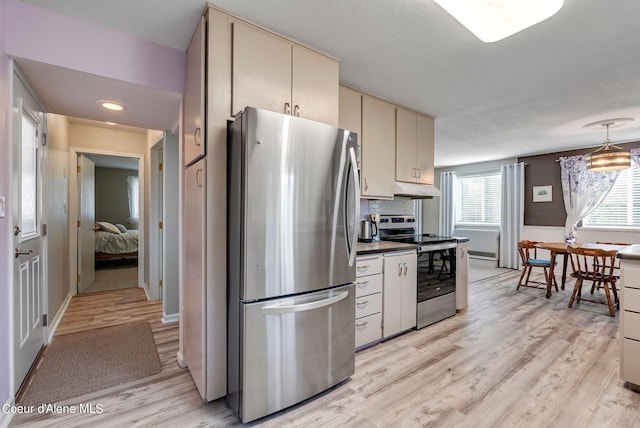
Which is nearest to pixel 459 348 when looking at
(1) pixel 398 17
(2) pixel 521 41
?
(2) pixel 521 41

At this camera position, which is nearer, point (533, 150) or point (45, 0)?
point (45, 0)

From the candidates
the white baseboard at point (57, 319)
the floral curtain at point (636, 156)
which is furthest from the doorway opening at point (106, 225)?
the floral curtain at point (636, 156)

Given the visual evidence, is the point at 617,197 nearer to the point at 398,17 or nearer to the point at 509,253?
the point at 509,253

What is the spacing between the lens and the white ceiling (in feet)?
5.81

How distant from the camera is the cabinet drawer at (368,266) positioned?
2434 millimetres

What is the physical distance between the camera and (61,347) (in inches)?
101

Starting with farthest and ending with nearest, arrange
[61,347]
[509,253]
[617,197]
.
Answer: [509,253]
[617,197]
[61,347]

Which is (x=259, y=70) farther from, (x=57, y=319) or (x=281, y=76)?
(x=57, y=319)

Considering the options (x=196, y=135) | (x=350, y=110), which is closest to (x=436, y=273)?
(x=350, y=110)

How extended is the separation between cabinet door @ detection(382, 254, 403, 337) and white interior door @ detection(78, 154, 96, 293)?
13.9 ft

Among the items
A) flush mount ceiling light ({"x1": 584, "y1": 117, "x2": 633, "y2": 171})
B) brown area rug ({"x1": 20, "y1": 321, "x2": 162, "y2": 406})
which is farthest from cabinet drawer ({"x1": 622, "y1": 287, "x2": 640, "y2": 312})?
brown area rug ({"x1": 20, "y1": 321, "x2": 162, "y2": 406})

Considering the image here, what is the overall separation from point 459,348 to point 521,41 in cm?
245

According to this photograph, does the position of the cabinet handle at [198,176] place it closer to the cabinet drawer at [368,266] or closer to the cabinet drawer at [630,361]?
the cabinet drawer at [368,266]

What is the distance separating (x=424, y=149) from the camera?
3.68m
